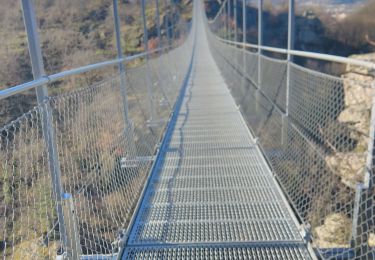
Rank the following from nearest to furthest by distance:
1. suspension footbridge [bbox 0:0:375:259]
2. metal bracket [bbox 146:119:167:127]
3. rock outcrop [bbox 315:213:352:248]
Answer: suspension footbridge [bbox 0:0:375:259] → rock outcrop [bbox 315:213:352:248] → metal bracket [bbox 146:119:167:127]

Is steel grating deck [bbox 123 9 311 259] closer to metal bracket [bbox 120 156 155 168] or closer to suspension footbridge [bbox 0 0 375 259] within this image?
suspension footbridge [bbox 0 0 375 259]

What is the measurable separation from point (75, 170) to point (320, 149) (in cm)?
143

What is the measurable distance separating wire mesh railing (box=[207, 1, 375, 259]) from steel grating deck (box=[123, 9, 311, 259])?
132mm

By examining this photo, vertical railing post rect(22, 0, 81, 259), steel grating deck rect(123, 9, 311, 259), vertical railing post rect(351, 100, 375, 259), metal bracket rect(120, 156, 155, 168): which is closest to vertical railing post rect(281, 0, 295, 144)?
steel grating deck rect(123, 9, 311, 259)

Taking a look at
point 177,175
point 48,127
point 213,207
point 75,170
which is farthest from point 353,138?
point 48,127

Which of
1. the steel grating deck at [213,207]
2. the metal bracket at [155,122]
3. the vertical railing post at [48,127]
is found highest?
the vertical railing post at [48,127]

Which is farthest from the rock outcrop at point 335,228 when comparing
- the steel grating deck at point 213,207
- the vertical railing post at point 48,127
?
the vertical railing post at point 48,127

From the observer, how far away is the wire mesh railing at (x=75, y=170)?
53.1 inches

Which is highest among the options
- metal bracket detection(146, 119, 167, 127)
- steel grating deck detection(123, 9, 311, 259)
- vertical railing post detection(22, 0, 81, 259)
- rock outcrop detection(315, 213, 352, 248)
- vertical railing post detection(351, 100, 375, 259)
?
vertical railing post detection(22, 0, 81, 259)

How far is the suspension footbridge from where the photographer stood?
4.83 feet

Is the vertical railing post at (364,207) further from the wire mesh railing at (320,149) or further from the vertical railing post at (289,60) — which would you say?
the vertical railing post at (289,60)

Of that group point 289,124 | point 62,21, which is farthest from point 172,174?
point 62,21

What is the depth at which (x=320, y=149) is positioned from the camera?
239cm

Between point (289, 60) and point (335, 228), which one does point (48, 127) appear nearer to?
point (289, 60)
